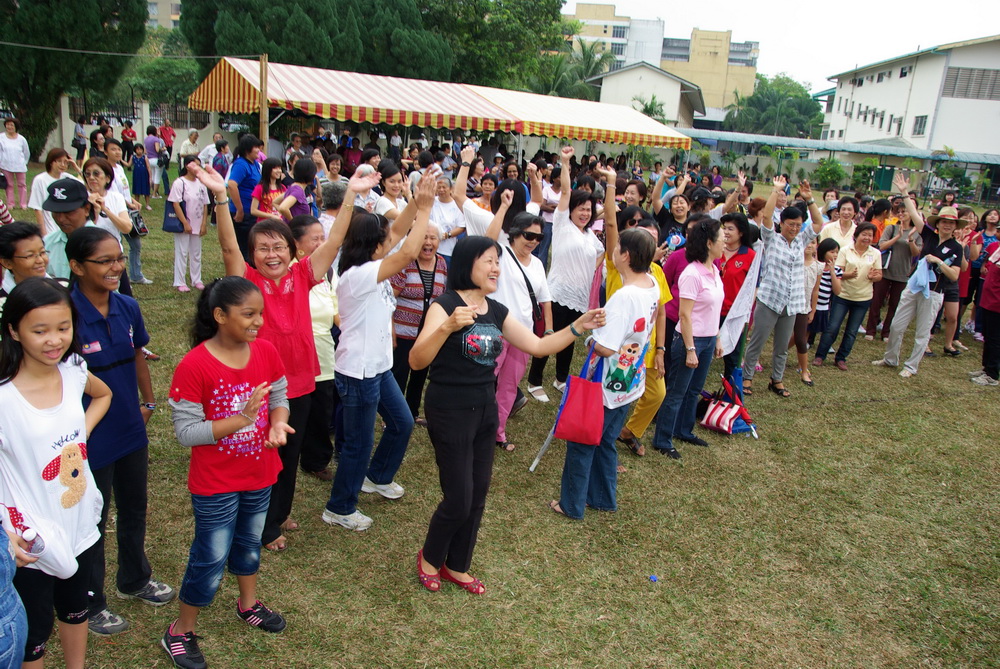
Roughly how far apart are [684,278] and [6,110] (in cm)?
2409

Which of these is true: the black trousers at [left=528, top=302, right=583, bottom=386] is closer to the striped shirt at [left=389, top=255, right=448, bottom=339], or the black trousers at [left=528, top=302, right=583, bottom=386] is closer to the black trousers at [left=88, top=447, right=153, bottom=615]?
the striped shirt at [left=389, top=255, right=448, bottom=339]

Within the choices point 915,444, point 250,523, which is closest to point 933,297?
point 915,444

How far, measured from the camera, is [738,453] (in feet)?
18.3

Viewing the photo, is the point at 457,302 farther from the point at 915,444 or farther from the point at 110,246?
the point at 915,444

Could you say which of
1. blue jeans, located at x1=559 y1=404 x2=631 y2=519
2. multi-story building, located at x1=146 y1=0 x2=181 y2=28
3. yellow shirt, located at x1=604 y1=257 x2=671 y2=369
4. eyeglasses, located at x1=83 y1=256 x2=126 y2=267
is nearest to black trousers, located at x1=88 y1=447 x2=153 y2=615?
eyeglasses, located at x1=83 y1=256 x2=126 y2=267

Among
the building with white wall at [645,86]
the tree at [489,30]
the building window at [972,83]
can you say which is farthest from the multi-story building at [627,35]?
the tree at [489,30]

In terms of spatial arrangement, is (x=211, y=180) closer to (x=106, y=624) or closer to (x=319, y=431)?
(x=319, y=431)

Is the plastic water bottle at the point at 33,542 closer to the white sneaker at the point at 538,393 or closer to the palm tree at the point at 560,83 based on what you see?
the white sneaker at the point at 538,393

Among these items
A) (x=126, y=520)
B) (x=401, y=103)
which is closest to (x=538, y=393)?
(x=126, y=520)

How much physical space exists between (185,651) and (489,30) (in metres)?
29.5

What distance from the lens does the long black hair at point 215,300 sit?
2.54 metres

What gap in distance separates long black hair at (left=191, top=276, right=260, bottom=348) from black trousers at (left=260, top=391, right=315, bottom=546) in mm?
866

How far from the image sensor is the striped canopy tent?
46.0 ft

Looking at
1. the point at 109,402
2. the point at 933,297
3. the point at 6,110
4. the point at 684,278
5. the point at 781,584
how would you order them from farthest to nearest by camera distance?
the point at 6,110
the point at 933,297
the point at 684,278
the point at 781,584
the point at 109,402
